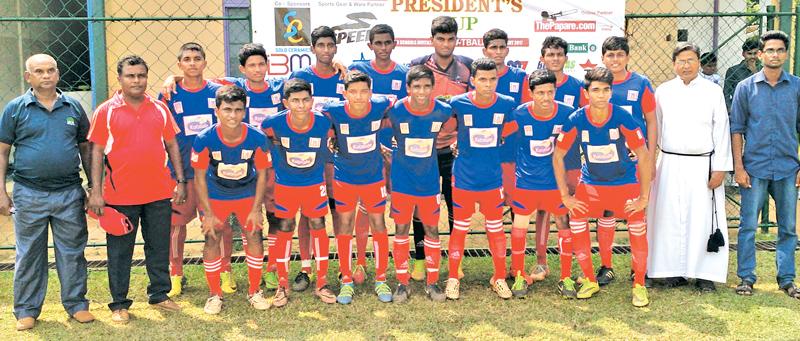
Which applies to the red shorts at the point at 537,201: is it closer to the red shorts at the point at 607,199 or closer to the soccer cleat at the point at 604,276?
the red shorts at the point at 607,199

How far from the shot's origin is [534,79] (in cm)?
441

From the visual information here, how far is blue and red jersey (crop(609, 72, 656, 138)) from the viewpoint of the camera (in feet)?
15.4

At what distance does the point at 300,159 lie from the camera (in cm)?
441

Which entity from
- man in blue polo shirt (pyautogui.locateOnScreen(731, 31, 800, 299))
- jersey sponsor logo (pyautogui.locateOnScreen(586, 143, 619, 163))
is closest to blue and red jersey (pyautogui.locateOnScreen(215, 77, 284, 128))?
jersey sponsor logo (pyautogui.locateOnScreen(586, 143, 619, 163))

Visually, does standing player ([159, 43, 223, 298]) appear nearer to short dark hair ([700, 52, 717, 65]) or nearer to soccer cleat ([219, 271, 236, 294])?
Answer: soccer cleat ([219, 271, 236, 294])

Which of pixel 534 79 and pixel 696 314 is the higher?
pixel 534 79

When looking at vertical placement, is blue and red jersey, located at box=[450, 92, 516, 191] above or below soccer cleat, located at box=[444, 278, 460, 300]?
above

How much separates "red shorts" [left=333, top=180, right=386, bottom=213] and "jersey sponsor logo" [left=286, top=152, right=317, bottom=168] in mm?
277

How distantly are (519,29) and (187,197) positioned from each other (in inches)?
122

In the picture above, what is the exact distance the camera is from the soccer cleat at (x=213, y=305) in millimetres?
4402

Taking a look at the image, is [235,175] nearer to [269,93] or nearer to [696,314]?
[269,93]

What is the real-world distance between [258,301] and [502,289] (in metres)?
1.70

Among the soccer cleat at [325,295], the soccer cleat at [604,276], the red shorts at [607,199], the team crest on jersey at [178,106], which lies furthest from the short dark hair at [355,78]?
the soccer cleat at [604,276]

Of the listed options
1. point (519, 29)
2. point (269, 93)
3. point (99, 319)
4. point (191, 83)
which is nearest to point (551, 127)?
point (519, 29)
